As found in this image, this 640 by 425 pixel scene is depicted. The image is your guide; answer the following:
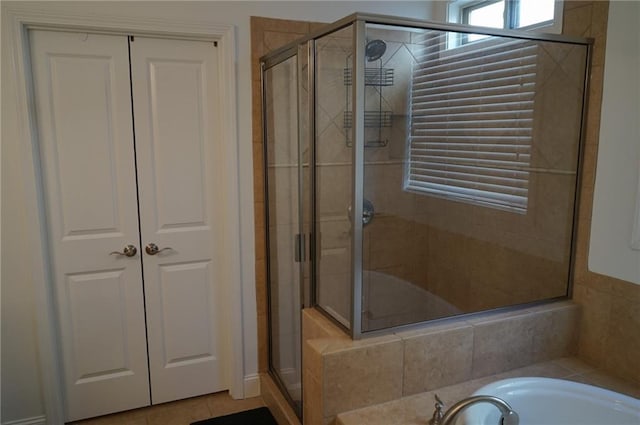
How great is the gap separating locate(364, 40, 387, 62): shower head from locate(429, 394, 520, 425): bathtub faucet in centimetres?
130

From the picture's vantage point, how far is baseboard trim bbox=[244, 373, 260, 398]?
9.20 ft

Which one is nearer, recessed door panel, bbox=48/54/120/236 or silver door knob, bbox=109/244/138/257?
recessed door panel, bbox=48/54/120/236

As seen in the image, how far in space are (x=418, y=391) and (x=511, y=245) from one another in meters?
0.94

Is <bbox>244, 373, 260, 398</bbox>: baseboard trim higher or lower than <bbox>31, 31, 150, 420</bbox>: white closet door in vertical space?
lower

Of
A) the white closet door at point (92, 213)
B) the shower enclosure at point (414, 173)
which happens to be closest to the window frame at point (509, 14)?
the shower enclosure at point (414, 173)

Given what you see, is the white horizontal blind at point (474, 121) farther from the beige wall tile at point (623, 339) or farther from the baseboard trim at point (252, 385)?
the baseboard trim at point (252, 385)

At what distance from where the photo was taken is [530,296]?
7.57ft

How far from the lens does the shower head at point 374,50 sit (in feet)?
6.17

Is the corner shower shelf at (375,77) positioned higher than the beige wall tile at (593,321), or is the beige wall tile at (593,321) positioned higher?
the corner shower shelf at (375,77)

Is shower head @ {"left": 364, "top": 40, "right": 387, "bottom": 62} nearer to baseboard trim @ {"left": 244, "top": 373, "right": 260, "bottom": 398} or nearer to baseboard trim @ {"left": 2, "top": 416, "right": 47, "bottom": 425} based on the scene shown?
baseboard trim @ {"left": 244, "top": 373, "right": 260, "bottom": 398}

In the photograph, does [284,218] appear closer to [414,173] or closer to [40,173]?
[414,173]

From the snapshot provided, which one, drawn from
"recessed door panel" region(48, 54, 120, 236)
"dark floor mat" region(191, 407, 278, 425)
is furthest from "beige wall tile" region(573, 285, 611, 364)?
"recessed door panel" region(48, 54, 120, 236)

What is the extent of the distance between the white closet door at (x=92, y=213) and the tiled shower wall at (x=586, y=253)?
74 centimetres

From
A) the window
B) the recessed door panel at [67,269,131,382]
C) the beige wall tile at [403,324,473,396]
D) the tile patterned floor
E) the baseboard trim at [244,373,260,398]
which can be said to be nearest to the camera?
the beige wall tile at [403,324,473,396]
